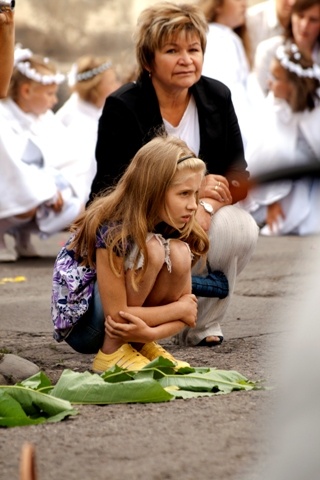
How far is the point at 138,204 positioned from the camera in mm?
4277

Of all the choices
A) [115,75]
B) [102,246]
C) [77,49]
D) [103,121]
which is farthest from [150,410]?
[77,49]

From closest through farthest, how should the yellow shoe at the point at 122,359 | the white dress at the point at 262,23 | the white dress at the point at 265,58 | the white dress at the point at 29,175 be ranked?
the yellow shoe at the point at 122,359, the white dress at the point at 29,175, the white dress at the point at 265,58, the white dress at the point at 262,23

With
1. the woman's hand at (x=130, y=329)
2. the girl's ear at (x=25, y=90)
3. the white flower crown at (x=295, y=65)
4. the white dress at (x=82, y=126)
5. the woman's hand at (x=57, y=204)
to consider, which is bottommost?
the white dress at (x=82, y=126)

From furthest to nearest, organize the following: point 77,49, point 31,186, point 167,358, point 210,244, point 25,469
Answer: point 77,49 → point 31,186 → point 210,244 → point 167,358 → point 25,469

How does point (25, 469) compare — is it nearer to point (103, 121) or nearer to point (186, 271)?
point (186, 271)

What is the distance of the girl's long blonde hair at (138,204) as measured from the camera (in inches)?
167

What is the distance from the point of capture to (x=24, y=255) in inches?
338

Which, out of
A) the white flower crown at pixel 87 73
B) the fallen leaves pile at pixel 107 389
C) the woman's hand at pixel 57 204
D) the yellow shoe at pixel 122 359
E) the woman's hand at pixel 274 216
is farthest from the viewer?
the white flower crown at pixel 87 73

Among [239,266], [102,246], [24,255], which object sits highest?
[102,246]

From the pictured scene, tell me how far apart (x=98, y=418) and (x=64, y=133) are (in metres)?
7.17

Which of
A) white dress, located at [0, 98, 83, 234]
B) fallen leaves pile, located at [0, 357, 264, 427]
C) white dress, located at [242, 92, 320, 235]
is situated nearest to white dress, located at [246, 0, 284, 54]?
white dress, located at [242, 92, 320, 235]

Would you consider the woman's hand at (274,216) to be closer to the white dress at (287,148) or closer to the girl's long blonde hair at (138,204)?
the white dress at (287,148)

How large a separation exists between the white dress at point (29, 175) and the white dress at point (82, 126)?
0.34 m

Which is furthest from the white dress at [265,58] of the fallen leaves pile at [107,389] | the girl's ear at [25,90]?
the fallen leaves pile at [107,389]
